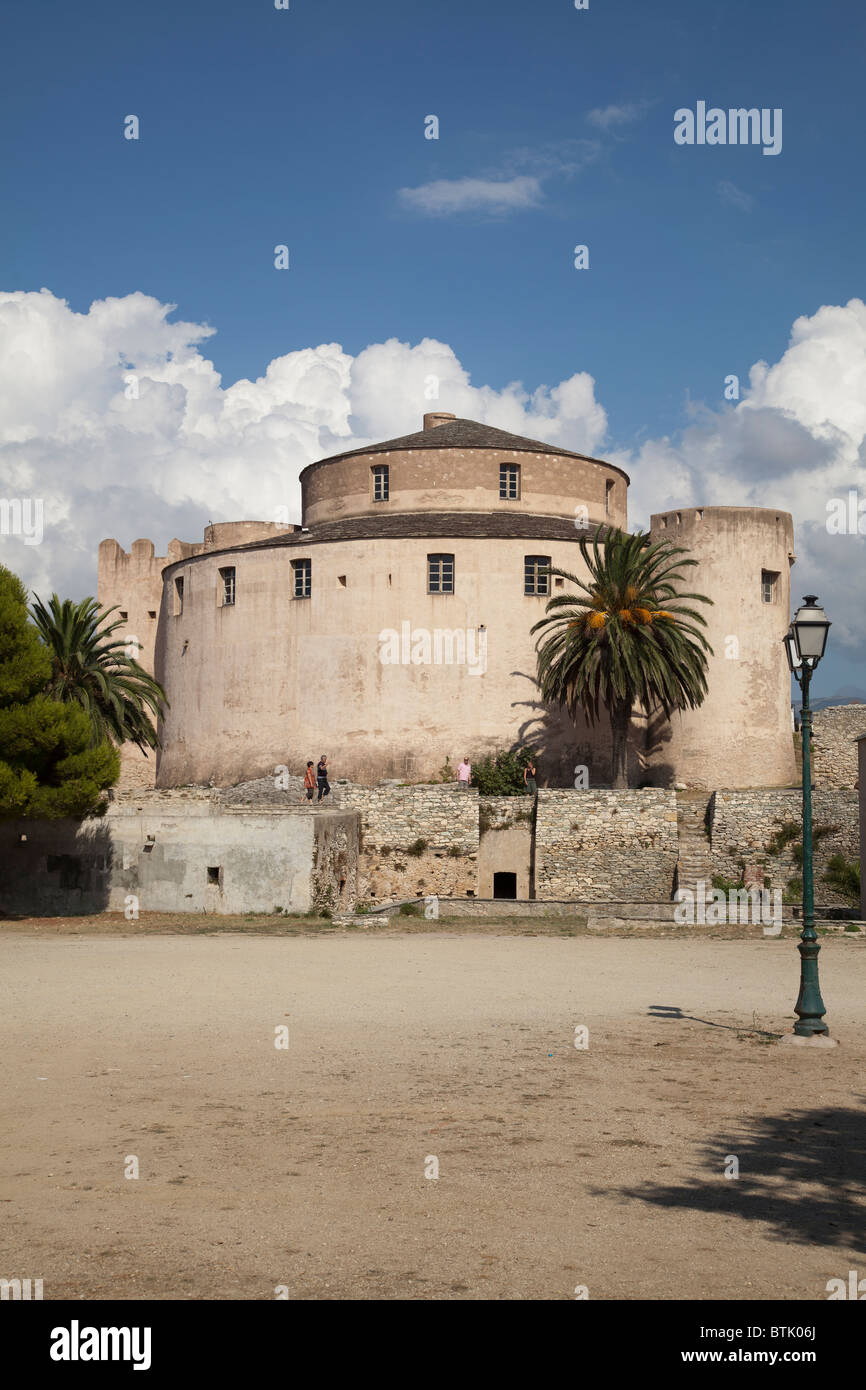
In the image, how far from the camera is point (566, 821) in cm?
3588

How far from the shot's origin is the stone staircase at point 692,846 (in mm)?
35000

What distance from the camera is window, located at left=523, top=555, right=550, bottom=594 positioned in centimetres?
4203

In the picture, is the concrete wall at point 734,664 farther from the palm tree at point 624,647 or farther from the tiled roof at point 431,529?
the tiled roof at point 431,529

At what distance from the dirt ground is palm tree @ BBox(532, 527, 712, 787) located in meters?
19.6

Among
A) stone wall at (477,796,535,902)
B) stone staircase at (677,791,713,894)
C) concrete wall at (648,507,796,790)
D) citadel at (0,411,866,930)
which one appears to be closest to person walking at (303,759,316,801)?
citadel at (0,411,866,930)

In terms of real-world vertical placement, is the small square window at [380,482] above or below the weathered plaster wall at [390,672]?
above

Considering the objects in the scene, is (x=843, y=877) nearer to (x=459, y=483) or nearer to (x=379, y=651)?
(x=379, y=651)

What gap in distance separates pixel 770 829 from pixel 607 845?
449cm

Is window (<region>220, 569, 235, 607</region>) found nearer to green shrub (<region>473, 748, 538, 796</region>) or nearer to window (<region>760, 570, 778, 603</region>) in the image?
green shrub (<region>473, 748, 538, 796</region>)

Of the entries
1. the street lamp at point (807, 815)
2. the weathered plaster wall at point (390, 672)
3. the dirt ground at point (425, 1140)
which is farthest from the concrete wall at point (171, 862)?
the street lamp at point (807, 815)

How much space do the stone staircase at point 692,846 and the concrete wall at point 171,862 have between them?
9960 mm

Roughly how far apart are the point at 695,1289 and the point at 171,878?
24.3m

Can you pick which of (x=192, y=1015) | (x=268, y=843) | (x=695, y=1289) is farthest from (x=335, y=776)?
(x=695, y=1289)
